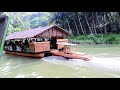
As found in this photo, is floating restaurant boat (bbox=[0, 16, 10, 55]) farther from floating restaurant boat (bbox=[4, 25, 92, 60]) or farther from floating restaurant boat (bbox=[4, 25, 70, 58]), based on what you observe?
floating restaurant boat (bbox=[4, 25, 70, 58])

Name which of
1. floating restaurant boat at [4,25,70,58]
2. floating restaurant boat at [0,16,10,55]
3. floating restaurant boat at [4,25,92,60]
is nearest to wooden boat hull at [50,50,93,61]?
floating restaurant boat at [4,25,92,60]

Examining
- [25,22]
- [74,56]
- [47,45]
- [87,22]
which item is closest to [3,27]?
[74,56]

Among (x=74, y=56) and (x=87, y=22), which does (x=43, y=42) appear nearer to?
(x=74, y=56)

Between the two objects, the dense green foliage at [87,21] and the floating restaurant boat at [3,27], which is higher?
the dense green foliage at [87,21]

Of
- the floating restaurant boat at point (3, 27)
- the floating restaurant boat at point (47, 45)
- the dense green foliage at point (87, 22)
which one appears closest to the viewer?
the floating restaurant boat at point (3, 27)

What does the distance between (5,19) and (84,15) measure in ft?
115

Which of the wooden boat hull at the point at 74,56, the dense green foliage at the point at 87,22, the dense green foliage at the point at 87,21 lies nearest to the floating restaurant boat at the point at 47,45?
the wooden boat hull at the point at 74,56

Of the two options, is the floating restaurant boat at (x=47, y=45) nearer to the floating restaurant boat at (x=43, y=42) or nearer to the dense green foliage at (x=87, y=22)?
the floating restaurant boat at (x=43, y=42)

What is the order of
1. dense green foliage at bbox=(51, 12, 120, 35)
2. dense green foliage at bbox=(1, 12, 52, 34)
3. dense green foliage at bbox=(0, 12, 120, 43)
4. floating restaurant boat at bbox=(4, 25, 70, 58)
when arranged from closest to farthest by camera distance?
floating restaurant boat at bbox=(4, 25, 70, 58)
dense green foliage at bbox=(0, 12, 120, 43)
dense green foliage at bbox=(51, 12, 120, 35)
dense green foliage at bbox=(1, 12, 52, 34)

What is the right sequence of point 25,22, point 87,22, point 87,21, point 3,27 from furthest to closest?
1. point 25,22
2. point 87,21
3. point 87,22
4. point 3,27

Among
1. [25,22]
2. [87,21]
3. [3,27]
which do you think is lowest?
[3,27]

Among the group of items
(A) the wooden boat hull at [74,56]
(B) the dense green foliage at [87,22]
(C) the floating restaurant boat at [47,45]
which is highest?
(B) the dense green foliage at [87,22]
